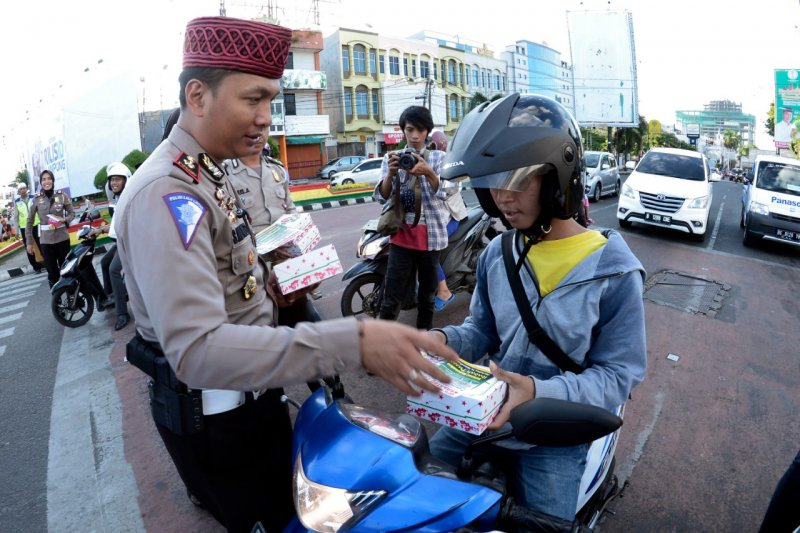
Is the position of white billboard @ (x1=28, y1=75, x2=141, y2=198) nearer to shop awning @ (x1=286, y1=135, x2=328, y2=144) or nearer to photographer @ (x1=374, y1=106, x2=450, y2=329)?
shop awning @ (x1=286, y1=135, x2=328, y2=144)

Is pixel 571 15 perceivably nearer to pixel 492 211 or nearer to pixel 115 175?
pixel 115 175

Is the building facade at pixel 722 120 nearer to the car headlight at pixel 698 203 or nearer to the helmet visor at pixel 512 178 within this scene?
the car headlight at pixel 698 203

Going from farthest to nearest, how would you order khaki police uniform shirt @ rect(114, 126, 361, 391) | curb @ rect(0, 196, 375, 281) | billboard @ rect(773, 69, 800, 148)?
billboard @ rect(773, 69, 800, 148), curb @ rect(0, 196, 375, 281), khaki police uniform shirt @ rect(114, 126, 361, 391)

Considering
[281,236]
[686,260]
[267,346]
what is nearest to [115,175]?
[281,236]

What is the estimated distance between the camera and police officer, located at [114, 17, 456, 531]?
1.07m

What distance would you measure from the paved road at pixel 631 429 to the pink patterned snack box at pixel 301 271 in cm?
135

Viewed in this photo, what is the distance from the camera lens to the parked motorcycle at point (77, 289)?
5551mm

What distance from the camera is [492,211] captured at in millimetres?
1818

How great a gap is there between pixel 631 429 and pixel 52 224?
7455 mm

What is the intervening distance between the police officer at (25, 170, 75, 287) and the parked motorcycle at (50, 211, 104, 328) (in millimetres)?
1609

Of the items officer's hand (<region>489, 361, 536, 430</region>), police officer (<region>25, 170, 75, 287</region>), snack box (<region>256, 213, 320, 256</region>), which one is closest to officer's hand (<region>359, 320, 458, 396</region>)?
officer's hand (<region>489, 361, 536, 430</region>)

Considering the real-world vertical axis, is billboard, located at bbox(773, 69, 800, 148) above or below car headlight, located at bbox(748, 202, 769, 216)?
above

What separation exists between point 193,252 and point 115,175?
17.2 ft

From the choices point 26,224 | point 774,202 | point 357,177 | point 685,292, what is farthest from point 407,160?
A: point 357,177
